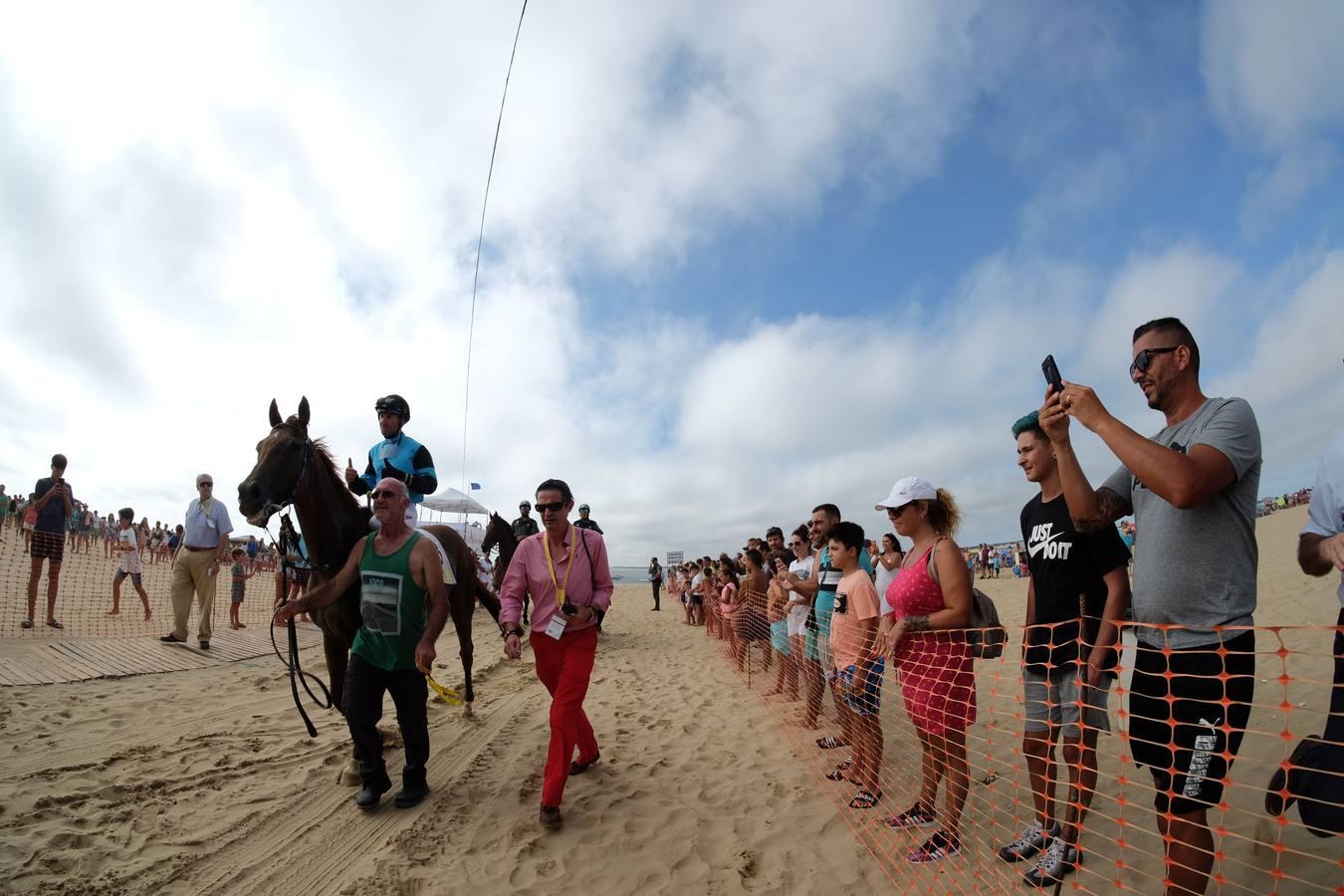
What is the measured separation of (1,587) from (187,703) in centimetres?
1210

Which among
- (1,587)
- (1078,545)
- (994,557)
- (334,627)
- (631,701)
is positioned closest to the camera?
(1078,545)

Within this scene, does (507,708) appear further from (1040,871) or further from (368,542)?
(1040,871)

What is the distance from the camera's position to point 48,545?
798 centimetres

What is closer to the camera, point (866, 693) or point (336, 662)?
point (866, 693)

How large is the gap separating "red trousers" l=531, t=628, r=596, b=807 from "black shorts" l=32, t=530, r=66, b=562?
819 centimetres

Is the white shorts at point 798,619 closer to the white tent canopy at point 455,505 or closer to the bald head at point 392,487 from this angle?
the bald head at point 392,487

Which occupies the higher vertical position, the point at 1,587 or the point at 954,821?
the point at 1,587

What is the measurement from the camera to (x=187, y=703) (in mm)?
5910

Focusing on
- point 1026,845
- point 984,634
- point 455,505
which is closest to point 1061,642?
point 984,634

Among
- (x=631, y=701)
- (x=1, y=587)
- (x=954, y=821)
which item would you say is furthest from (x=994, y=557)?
(x=1, y=587)

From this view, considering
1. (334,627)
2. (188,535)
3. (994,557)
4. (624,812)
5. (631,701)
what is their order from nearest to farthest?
(624,812) < (334,627) < (631,701) < (188,535) < (994,557)

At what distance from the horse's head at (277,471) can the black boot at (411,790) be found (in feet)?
6.44

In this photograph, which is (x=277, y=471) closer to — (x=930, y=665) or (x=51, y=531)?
(x=930, y=665)

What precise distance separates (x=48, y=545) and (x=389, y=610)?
305 inches
